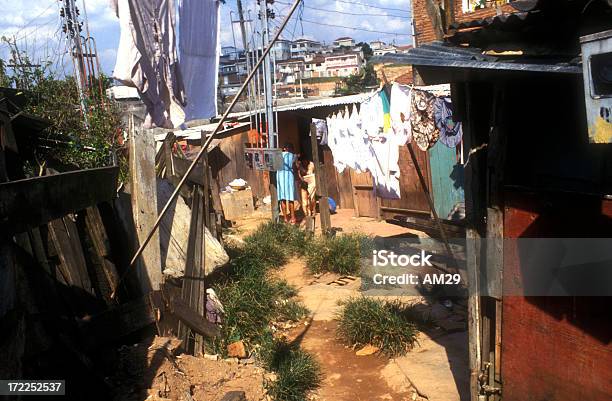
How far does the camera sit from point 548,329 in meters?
3.40

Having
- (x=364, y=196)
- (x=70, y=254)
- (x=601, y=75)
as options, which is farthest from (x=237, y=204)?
(x=601, y=75)

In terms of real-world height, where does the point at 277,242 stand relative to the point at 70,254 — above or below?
below

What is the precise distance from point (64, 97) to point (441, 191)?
703 cm


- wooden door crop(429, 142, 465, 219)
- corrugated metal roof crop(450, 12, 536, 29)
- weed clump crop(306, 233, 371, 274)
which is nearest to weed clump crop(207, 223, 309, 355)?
weed clump crop(306, 233, 371, 274)

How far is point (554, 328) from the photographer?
336 cm

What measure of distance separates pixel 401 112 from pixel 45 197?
5.31 meters

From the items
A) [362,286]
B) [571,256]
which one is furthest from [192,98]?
[571,256]

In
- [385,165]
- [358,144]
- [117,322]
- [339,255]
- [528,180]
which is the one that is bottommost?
[339,255]

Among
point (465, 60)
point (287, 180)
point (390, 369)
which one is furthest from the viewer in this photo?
point (287, 180)

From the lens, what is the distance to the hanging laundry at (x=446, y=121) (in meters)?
7.28

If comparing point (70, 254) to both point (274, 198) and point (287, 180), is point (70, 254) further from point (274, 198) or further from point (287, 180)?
point (287, 180)

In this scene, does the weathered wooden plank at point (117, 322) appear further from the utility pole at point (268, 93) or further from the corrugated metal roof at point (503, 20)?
the utility pole at point (268, 93)

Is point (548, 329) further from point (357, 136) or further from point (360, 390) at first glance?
point (357, 136)

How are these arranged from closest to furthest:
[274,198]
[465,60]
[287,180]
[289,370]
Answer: [465,60]
[289,370]
[274,198]
[287,180]
